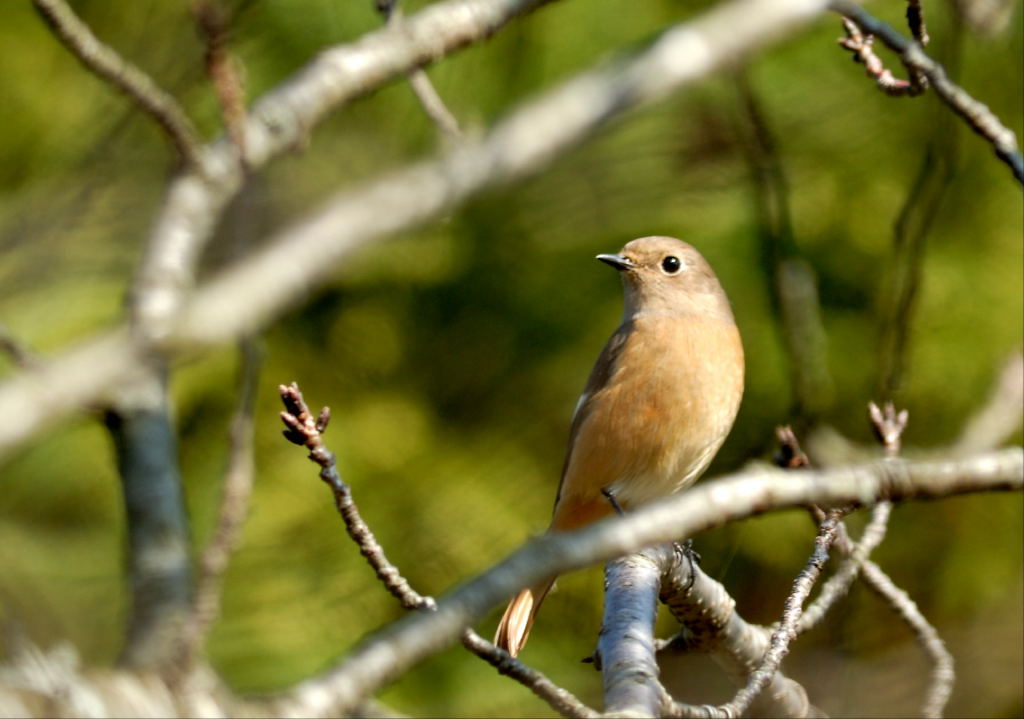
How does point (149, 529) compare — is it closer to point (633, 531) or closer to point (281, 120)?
point (633, 531)

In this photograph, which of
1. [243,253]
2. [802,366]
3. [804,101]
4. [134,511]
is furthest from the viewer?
[804,101]

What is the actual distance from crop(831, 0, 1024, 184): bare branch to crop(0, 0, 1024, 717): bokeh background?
2.71ft

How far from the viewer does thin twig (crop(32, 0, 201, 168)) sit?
1830 mm

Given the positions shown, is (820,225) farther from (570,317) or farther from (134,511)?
(134,511)

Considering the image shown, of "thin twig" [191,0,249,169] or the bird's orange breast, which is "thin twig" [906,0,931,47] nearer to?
the bird's orange breast

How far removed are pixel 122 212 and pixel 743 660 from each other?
2.33 meters

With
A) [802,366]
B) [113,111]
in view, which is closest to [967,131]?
[802,366]

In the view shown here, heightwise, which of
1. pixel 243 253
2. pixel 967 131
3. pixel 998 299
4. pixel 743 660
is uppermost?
pixel 967 131

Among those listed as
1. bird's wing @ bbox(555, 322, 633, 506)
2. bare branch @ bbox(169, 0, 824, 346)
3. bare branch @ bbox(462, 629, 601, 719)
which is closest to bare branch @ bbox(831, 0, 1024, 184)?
bare branch @ bbox(169, 0, 824, 346)

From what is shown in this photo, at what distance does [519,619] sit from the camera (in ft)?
13.4

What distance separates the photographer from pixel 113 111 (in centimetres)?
402

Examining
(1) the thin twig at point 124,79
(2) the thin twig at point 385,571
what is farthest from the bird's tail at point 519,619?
(1) the thin twig at point 124,79

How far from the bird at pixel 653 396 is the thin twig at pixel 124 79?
2.51 m

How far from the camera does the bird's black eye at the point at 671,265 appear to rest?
4.48m
